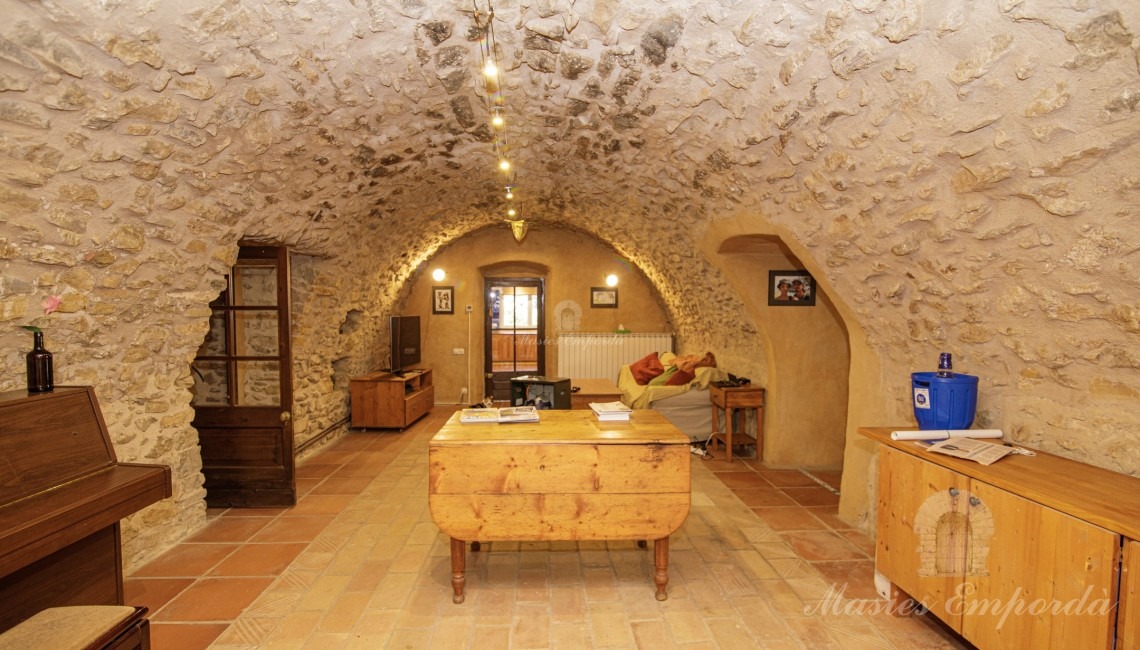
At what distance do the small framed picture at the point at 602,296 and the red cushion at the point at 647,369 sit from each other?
1.89 metres

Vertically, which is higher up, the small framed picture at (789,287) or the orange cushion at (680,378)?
the small framed picture at (789,287)

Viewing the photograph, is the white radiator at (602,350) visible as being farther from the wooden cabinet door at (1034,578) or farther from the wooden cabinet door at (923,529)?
the wooden cabinet door at (1034,578)

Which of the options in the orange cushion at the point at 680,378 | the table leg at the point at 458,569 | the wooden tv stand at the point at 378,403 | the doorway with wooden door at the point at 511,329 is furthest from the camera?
the doorway with wooden door at the point at 511,329

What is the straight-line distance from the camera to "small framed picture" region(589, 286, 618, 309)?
8.25 m

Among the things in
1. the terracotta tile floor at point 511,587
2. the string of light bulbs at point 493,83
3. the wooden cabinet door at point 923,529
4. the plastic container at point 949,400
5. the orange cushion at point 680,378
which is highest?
the string of light bulbs at point 493,83

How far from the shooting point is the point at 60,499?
181cm

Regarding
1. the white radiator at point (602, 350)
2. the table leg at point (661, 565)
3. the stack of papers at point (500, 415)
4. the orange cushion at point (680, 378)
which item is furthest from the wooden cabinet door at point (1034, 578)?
the white radiator at point (602, 350)

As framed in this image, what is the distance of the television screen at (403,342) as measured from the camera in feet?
21.2

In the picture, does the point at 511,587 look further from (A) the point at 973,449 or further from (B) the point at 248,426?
(B) the point at 248,426

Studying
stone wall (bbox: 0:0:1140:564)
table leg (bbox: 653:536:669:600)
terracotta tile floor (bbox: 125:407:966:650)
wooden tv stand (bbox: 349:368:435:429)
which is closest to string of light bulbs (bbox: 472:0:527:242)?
stone wall (bbox: 0:0:1140:564)

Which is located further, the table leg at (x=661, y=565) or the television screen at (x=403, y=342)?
the television screen at (x=403, y=342)

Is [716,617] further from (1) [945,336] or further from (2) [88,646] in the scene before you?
(2) [88,646]

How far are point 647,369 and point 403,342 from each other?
9.93 feet

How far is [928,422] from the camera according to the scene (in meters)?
2.67
